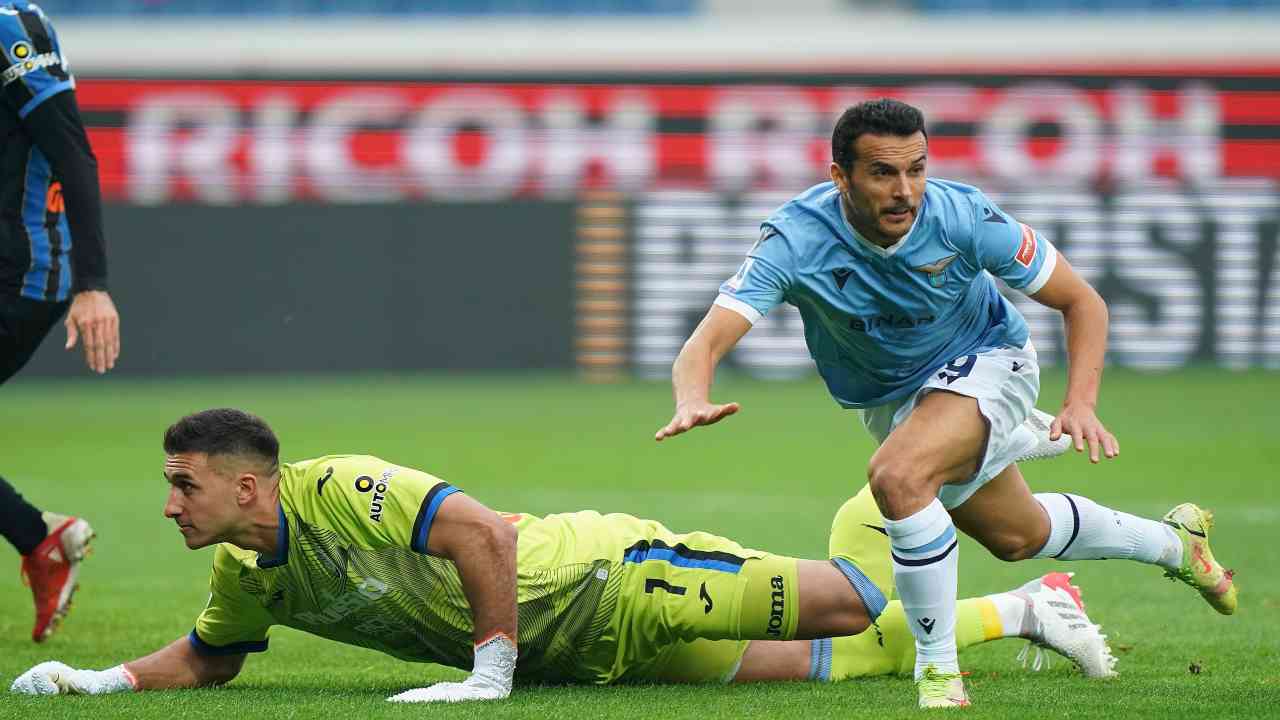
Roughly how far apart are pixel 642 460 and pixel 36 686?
8363mm

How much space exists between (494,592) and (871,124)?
1.68 metres

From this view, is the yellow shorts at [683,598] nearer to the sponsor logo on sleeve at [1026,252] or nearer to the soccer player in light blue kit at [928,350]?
the soccer player in light blue kit at [928,350]

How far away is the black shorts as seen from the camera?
20.0 feet

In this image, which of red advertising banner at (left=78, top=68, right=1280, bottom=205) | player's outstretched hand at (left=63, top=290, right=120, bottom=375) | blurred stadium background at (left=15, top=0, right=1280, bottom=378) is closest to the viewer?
player's outstretched hand at (left=63, top=290, right=120, bottom=375)

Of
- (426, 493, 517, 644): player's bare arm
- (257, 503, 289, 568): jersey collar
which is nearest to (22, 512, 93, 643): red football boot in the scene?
(257, 503, 289, 568): jersey collar

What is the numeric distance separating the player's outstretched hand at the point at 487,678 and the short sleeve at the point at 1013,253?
5.79 feet

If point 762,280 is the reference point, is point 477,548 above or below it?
below

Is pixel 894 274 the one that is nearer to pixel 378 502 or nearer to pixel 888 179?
pixel 888 179

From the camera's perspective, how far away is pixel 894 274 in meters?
5.13

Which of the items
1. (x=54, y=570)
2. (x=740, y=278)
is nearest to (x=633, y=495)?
(x=54, y=570)

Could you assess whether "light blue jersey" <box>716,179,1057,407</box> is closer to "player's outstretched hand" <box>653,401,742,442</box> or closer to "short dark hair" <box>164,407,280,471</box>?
"player's outstretched hand" <box>653,401,742,442</box>

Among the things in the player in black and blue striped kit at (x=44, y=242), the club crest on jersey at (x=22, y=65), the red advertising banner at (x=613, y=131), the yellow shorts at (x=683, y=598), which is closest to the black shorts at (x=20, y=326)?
the player in black and blue striped kit at (x=44, y=242)

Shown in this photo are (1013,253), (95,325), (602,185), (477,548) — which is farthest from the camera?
(602,185)

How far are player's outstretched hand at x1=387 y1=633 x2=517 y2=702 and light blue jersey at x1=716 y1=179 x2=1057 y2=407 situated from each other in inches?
45.0
